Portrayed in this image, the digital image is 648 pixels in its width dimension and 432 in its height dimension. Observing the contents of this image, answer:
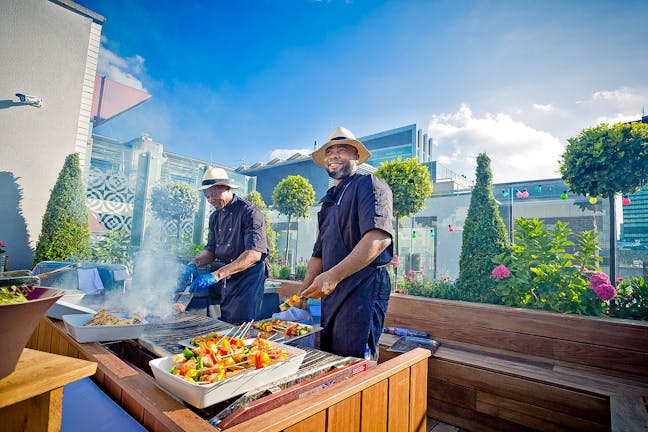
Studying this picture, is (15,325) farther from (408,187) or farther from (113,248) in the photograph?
(113,248)

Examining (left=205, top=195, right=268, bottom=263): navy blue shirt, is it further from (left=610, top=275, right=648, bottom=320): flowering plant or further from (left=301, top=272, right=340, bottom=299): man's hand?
(left=610, top=275, right=648, bottom=320): flowering plant

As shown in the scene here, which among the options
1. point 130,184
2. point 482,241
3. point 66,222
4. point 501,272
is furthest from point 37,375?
point 130,184

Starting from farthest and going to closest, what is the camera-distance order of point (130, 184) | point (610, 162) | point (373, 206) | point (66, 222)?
point (130, 184) < point (66, 222) < point (610, 162) < point (373, 206)

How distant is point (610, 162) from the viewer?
10.9ft

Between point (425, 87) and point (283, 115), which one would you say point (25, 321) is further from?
point (283, 115)

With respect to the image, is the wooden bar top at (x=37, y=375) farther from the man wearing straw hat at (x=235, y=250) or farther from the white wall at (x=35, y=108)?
the white wall at (x=35, y=108)

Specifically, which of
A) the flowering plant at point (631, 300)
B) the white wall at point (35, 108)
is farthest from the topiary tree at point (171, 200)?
the flowering plant at point (631, 300)

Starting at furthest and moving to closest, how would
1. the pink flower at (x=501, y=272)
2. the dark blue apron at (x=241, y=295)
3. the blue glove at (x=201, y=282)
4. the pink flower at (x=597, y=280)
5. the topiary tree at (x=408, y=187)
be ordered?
1. the topiary tree at (x=408, y=187)
2. the pink flower at (x=501, y=272)
3. the pink flower at (x=597, y=280)
4. the dark blue apron at (x=241, y=295)
5. the blue glove at (x=201, y=282)

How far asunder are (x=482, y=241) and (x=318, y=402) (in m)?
3.88

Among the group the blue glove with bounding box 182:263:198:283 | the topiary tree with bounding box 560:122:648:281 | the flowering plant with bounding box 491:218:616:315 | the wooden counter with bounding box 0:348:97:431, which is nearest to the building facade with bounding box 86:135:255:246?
the blue glove with bounding box 182:263:198:283

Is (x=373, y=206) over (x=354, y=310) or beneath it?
over

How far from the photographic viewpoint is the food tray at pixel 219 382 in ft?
2.45

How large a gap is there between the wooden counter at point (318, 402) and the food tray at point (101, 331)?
33mm

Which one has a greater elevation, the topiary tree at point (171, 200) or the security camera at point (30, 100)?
the security camera at point (30, 100)
